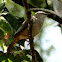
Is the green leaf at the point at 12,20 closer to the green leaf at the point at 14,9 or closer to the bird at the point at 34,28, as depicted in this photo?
the green leaf at the point at 14,9

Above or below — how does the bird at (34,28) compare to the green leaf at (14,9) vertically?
above

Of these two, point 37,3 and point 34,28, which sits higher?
point 37,3

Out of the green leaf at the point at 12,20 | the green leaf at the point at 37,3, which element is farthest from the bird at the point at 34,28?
the green leaf at the point at 12,20

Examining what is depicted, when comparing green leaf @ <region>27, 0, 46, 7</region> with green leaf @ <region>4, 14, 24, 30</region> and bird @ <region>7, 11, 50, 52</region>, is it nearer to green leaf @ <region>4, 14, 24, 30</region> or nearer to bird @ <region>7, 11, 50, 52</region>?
bird @ <region>7, 11, 50, 52</region>

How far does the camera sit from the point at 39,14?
3135 millimetres

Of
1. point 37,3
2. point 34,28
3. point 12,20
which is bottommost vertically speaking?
point 12,20

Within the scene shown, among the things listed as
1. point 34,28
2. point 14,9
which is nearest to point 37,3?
point 34,28

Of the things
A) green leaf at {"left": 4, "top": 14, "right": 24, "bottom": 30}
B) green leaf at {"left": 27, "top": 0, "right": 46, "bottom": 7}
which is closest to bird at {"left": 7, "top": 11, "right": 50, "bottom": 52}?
green leaf at {"left": 27, "top": 0, "right": 46, "bottom": 7}

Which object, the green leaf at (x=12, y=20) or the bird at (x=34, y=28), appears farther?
the bird at (x=34, y=28)

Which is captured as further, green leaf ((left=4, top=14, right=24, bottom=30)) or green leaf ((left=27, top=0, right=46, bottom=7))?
green leaf ((left=27, top=0, right=46, bottom=7))

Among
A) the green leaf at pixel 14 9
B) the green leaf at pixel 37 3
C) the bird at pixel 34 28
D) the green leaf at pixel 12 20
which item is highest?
the green leaf at pixel 37 3

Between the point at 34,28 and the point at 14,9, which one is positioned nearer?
the point at 14,9

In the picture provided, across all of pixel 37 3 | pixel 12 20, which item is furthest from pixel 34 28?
pixel 12 20

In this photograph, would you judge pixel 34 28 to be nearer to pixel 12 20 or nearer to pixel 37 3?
pixel 37 3
